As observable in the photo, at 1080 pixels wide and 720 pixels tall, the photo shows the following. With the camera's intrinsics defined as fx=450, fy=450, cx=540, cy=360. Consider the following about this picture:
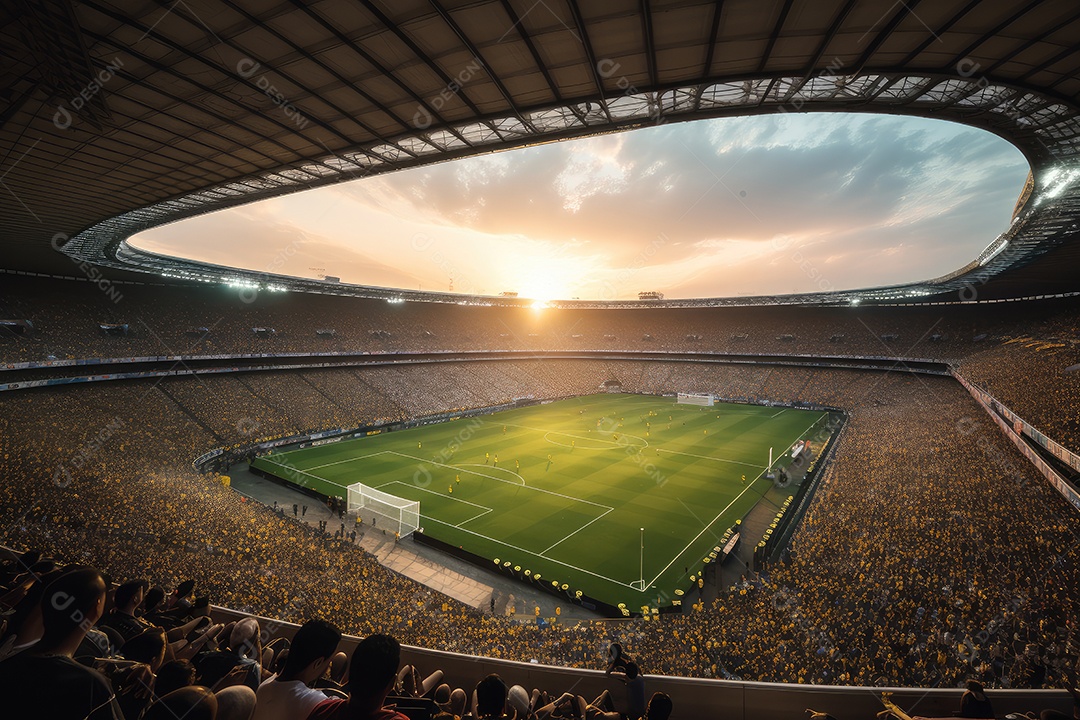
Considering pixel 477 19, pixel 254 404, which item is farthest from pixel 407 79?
pixel 254 404

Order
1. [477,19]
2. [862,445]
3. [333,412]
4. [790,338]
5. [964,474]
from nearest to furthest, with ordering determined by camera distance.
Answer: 1. [477,19]
2. [964,474]
3. [862,445]
4. [333,412]
5. [790,338]

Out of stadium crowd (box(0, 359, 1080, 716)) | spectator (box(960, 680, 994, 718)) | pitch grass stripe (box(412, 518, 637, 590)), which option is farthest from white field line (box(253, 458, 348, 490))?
spectator (box(960, 680, 994, 718))

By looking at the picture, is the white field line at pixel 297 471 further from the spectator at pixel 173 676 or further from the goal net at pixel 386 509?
the spectator at pixel 173 676

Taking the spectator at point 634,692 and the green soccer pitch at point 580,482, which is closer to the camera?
the spectator at point 634,692

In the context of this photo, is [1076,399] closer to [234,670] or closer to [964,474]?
[964,474]

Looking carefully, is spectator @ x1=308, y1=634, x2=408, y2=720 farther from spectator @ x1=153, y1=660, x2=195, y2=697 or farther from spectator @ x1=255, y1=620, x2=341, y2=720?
spectator @ x1=153, y1=660, x2=195, y2=697

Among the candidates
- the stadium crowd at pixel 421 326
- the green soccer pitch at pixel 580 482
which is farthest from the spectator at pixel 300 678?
the stadium crowd at pixel 421 326
